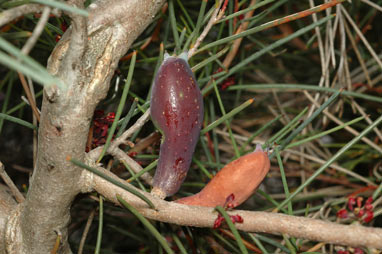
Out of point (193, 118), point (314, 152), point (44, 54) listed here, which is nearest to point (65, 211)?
point (193, 118)

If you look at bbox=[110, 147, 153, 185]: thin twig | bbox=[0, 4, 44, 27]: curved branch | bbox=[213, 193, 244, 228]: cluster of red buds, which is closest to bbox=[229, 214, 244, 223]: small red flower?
bbox=[213, 193, 244, 228]: cluster of red buds

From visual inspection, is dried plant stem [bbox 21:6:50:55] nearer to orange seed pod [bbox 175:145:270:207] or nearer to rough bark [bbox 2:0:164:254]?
rough bark [bbox 2:0:164:254]

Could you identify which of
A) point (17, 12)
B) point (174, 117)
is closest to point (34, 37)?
point (17, 12)

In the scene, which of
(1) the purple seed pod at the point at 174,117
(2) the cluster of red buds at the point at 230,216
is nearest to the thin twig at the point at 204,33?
(1) the purple seed pod at the point at 174,117

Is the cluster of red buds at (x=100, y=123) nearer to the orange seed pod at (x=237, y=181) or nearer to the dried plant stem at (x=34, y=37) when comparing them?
the orange seed pod at (x=237, y=181)

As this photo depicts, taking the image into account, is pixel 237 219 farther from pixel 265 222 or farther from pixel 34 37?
pixel 34 37

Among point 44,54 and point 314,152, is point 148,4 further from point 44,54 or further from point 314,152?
point 314,152
